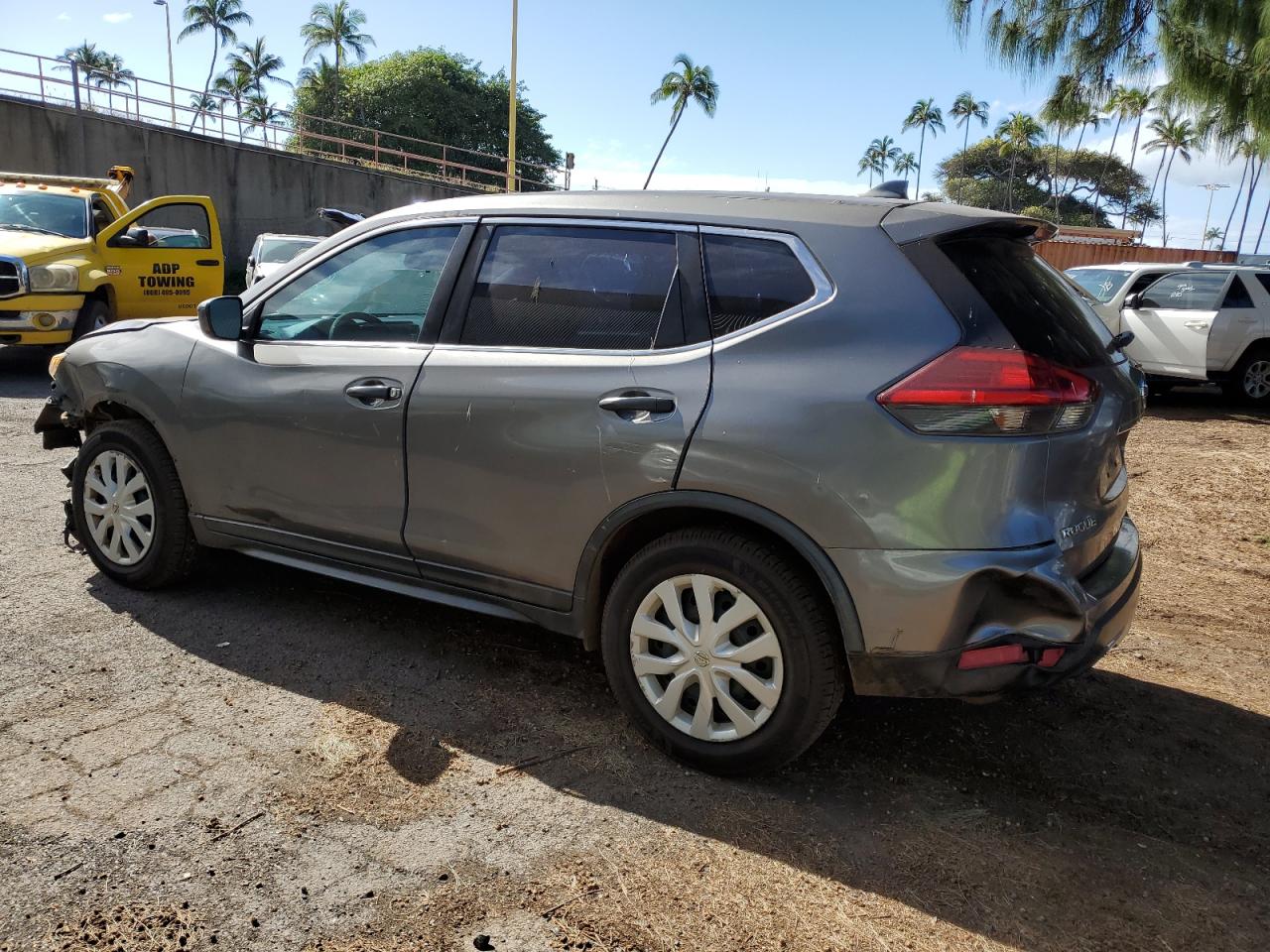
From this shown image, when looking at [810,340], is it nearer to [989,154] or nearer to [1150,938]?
[1150,938]

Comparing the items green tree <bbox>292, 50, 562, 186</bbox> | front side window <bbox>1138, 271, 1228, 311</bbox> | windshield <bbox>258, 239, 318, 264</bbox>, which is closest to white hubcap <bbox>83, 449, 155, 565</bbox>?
windshield <bbox>258, 239, 318, 264</bbox>

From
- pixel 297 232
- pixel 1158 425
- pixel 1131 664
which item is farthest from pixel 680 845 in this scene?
pixel 297 232

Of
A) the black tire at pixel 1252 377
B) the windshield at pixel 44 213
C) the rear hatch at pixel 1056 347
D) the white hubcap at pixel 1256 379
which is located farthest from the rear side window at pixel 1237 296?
the windshield at pixel 44 213

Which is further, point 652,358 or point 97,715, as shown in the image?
point 97,715

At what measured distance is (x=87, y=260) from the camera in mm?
10930

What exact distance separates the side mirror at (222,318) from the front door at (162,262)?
8.06 metres

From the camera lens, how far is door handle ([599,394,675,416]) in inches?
119

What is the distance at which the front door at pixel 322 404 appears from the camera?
144 inches

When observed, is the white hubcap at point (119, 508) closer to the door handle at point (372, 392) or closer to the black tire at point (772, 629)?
the door handle at point (372, 392)

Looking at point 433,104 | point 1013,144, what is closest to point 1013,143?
point 1013,144

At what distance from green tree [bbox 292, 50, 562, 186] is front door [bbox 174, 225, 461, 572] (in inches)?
2019

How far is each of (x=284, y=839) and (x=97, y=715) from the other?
1.06 meters

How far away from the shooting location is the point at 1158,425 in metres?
10.8

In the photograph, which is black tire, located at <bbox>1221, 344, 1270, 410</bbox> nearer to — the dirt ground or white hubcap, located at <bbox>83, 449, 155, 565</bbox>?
the dirt ground
